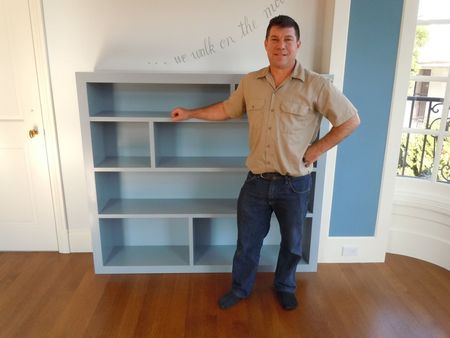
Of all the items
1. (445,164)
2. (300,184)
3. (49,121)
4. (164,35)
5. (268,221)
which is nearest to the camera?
(300,184)

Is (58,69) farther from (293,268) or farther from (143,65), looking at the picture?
(293,268)

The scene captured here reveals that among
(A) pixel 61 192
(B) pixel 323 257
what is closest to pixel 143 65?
(A) pixel 61 192

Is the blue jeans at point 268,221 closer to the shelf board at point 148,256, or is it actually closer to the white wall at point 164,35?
the shelf board at point 148,256

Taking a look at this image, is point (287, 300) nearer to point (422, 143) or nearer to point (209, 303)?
point (209, 303)

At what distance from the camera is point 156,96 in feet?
8.29

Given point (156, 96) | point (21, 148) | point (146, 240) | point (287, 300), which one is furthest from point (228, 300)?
point (21, 148)

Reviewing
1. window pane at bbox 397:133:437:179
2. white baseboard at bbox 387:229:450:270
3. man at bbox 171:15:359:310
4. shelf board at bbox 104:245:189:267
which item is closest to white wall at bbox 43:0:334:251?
man at bbox 171:15:359:310

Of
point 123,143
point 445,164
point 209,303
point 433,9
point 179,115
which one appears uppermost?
point 433,9

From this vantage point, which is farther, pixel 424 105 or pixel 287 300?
pixel 424 105

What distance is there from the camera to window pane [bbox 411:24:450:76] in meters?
2.55

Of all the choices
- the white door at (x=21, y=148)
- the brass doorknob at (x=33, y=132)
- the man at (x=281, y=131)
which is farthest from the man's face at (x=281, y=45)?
Answer: the brass doorknob at (x=33, y=132)

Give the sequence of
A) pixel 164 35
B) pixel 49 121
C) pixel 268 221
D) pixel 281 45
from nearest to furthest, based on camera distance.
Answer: pixel 281 45
pixel 268 221
pixel 164 35
pixel 49 121

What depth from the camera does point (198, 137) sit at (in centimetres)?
261

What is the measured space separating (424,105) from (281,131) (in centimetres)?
145
